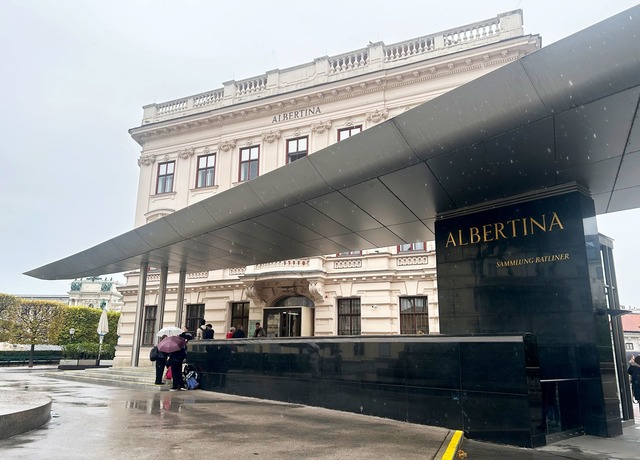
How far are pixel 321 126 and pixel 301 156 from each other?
2.07 meters

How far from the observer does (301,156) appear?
28.0 metres

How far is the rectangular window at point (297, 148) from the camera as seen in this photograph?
91.8 ft

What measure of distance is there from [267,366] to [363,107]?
1836 cm

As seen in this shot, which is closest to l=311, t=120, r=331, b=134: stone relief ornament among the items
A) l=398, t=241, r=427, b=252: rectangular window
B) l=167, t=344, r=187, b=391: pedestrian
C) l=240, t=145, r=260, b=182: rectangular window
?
l=240, t=145, r=260, b=182: rectangular window

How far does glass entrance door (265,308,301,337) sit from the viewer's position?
25.8 metres

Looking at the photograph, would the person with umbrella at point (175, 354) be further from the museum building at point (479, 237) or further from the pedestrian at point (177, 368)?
the museum building at point (479, 237)

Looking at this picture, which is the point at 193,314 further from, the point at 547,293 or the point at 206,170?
the point at 547,293

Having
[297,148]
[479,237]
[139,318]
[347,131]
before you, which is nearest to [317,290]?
[139,318]

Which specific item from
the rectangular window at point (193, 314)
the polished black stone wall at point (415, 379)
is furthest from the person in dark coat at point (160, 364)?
the rectangular window at point (193, 314)

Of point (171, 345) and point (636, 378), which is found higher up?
point (171, 345)

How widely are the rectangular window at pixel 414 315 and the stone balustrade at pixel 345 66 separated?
41.3 ft

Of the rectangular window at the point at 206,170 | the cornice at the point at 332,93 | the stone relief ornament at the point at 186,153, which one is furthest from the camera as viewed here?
the stone relief ornament at the point at 186,153

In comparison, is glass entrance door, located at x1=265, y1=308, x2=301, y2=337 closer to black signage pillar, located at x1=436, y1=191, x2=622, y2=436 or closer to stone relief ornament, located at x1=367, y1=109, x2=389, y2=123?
stone relief ornament, located at x1=367, y1=109, x2=389, y2=123

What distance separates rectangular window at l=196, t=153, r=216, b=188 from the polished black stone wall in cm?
1978
